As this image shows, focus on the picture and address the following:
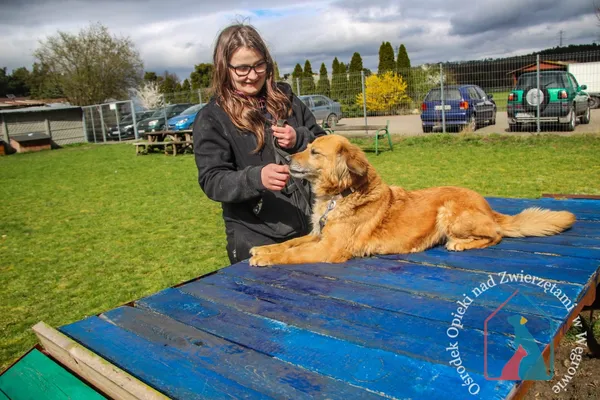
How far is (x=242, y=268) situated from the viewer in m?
2.94

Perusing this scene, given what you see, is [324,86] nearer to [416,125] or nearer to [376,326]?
[416,125]

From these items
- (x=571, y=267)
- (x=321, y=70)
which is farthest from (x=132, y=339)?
(x=321, y=70)

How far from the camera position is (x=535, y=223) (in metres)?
3.17

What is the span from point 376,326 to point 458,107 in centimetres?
1722

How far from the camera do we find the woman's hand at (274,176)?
2.63m

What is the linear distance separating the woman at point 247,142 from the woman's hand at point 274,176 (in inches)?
4.5

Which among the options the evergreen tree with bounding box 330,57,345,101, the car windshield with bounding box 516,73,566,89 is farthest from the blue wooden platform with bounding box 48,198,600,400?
the evergreen tree with bounding box 330,57,345,101

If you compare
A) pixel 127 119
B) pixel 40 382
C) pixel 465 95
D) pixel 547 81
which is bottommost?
pixel 40 382

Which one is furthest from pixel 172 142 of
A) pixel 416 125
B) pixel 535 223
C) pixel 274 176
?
pixel 535 223

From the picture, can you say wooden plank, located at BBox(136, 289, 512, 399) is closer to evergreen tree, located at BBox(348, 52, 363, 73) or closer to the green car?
the green car

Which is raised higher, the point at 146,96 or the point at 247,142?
the point at 146,96

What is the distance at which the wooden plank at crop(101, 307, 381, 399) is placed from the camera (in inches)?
58.7

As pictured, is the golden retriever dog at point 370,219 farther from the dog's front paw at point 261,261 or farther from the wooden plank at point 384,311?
the wooden plank at point 384,311

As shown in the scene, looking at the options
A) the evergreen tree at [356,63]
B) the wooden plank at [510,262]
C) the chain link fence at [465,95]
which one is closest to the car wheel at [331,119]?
the chain link fence at [465,95]
